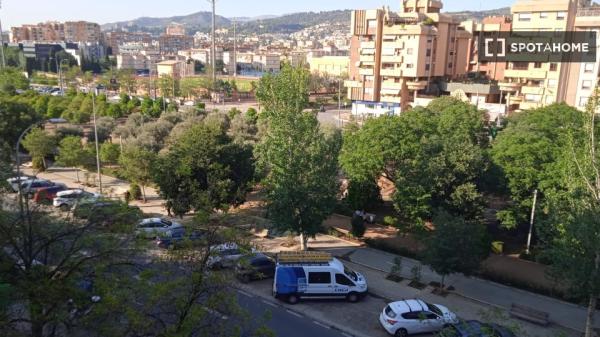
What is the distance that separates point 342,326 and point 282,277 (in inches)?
110

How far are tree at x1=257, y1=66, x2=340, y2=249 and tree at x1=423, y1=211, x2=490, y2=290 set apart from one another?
478cm

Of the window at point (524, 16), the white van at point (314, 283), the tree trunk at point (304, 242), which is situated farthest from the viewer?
the window at point (524, 16)

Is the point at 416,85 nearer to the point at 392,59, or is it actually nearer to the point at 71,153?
the point at 392,59

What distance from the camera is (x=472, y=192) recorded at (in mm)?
20281

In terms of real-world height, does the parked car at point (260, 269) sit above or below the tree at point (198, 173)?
below

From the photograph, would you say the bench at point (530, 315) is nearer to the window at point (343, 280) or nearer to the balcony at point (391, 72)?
the window at point (343, 280)

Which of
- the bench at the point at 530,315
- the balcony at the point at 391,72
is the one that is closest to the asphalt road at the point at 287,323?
the bench at the point at 530,315

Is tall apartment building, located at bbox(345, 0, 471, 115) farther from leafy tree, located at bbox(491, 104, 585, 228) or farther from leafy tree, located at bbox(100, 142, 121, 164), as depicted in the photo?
leafy tree, located at bbox(491, 104, 585, 228)

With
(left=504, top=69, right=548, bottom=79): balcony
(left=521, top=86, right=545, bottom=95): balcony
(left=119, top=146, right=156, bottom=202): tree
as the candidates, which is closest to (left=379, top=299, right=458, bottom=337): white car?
(left=119, top=146, right=156, bottom=202): tree

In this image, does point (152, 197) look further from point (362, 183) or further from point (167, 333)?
point (167, 333)

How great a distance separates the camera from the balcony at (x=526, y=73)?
5142 centimetres

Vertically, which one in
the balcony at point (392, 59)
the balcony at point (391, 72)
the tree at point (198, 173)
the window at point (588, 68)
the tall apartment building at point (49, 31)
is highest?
the tall apartment building at point (49, 31)

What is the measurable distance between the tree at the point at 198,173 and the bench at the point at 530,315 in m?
12.8

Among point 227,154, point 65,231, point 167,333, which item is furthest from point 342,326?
point 227,154
